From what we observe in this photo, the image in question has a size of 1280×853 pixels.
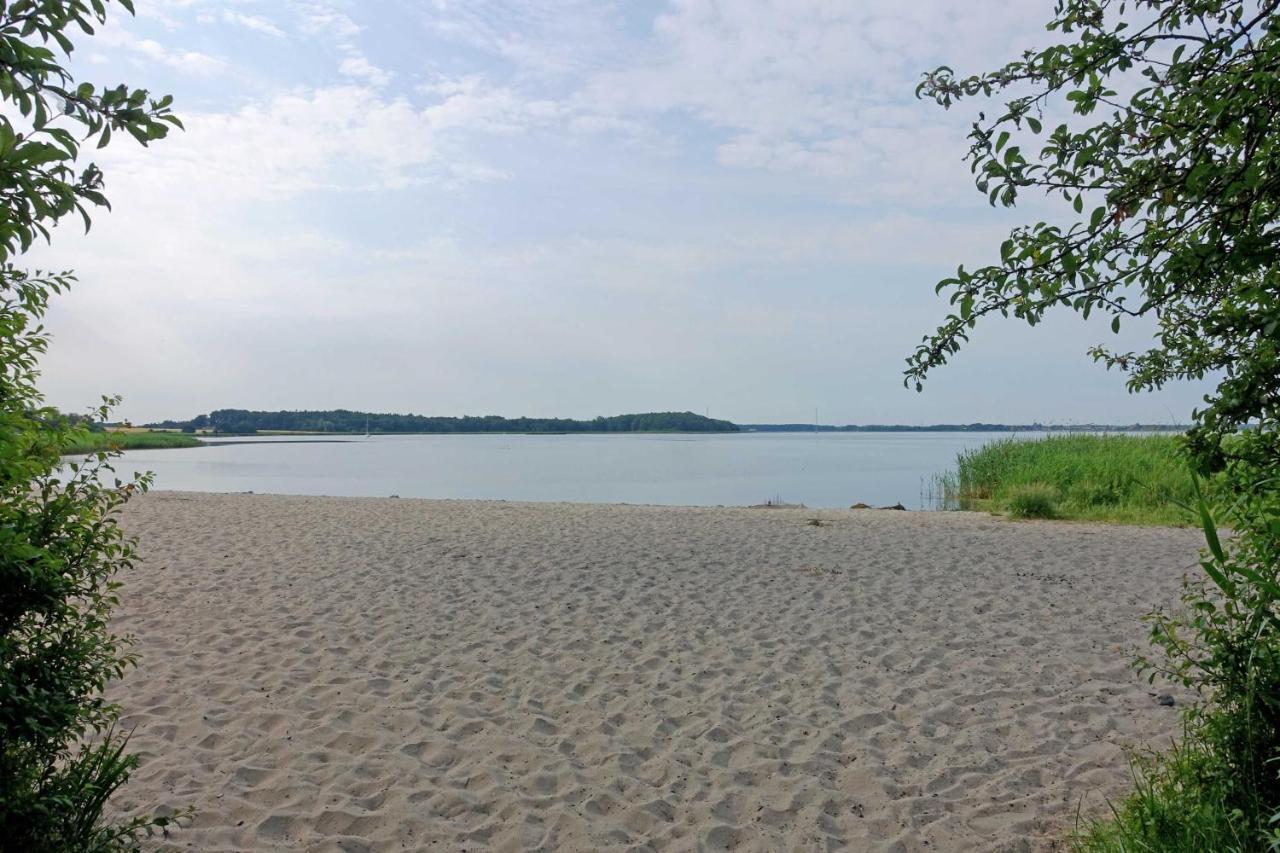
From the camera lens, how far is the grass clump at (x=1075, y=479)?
13.8 meters

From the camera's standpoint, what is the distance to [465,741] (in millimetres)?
4332

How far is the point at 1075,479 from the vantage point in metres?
15.8

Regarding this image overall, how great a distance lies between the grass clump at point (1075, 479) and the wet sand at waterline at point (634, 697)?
430 cm

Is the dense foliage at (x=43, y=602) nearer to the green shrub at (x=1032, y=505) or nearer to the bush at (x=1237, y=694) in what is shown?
the bush at (x=1237, y=694)

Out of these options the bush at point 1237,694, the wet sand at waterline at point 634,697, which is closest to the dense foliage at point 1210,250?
the bush at point 1237,694

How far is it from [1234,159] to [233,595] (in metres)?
7.85

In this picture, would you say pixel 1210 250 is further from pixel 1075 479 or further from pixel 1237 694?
pixel 1075 479

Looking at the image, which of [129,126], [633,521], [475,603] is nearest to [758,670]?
[475,603]

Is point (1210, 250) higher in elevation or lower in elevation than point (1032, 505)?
higher

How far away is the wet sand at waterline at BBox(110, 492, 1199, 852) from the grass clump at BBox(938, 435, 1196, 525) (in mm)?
4302

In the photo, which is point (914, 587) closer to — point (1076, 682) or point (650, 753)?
point (1076, 682)

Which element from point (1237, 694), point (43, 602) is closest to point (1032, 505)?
point (1237, 694)

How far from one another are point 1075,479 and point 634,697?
13.8 m

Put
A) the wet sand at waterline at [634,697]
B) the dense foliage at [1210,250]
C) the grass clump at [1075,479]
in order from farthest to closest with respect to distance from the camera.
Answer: the grass clump at [1075,479], the wet sand at waterline at [634,697], the dense foliage at [1210,250]
